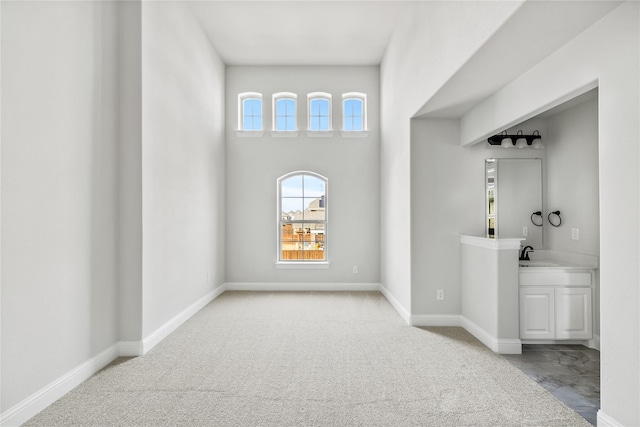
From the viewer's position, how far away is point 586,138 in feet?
13.3

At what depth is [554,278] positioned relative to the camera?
12.0ft

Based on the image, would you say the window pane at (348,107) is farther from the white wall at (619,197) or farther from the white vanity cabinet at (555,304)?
Answer: the white wall at (619,197)

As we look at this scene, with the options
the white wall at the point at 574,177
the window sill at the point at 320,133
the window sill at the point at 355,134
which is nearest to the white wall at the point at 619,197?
the white wall at the point at 574,177

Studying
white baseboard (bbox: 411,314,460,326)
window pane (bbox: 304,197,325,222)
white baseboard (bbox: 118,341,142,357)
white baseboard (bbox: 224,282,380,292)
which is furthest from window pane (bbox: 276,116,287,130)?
white baseboard (bbox: 118,341,142,357)

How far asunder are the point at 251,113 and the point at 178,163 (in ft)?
8.73

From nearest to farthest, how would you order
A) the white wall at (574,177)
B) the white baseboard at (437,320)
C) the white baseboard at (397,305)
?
the white wall at (574,177) < the white baseboard at (437,320) < the white baseboard at (397,305)

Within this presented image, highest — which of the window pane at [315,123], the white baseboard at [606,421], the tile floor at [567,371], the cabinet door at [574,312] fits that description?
the window pane at [315,123]

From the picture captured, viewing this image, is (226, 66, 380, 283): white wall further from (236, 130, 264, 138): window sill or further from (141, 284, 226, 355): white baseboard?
(141, 284, 226, 355): white baseboard

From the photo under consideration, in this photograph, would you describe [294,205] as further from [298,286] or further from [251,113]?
[251,113]

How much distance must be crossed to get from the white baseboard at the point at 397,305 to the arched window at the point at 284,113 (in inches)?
Result: 122

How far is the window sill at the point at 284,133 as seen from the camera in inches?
264

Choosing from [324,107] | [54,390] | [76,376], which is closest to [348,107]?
[324,107]

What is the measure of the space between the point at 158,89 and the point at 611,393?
4.23m

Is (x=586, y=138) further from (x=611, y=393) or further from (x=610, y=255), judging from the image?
(x=611, y=393)
